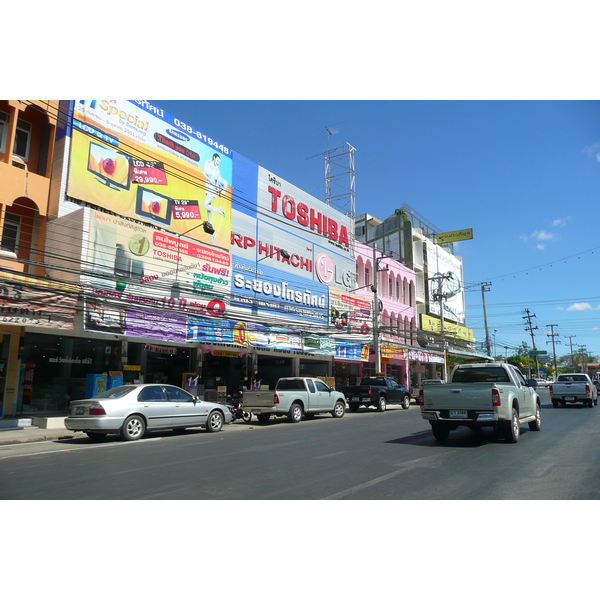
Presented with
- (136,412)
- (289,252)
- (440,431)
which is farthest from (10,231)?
(440,431)

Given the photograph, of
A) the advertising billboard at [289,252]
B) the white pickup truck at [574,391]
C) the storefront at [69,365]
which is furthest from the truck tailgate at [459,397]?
the white pickup truck at [574,391]

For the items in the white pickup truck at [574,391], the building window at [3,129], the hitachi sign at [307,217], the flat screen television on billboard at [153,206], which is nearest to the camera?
the building window at [3,129]

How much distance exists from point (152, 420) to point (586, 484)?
1085cm

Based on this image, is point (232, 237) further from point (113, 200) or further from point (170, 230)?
point (113, 200)

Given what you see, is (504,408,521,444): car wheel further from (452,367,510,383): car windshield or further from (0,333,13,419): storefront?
(0,333,13,419): storefront

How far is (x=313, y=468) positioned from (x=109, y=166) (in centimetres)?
1586

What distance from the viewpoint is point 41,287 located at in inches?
605

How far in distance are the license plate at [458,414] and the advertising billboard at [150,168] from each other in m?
15.2

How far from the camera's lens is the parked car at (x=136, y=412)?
12.6 meters

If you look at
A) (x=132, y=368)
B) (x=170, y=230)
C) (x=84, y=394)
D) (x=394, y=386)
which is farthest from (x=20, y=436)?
(x=394, y=386)

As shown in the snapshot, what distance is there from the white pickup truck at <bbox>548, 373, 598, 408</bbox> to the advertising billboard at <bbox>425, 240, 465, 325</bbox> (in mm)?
21018

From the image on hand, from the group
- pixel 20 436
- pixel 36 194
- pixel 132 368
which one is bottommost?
pixel 20 436

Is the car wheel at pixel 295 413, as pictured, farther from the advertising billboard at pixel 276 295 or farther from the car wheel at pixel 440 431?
the car wheel at pixel 440 431

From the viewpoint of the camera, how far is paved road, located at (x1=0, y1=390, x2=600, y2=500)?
6602mm
